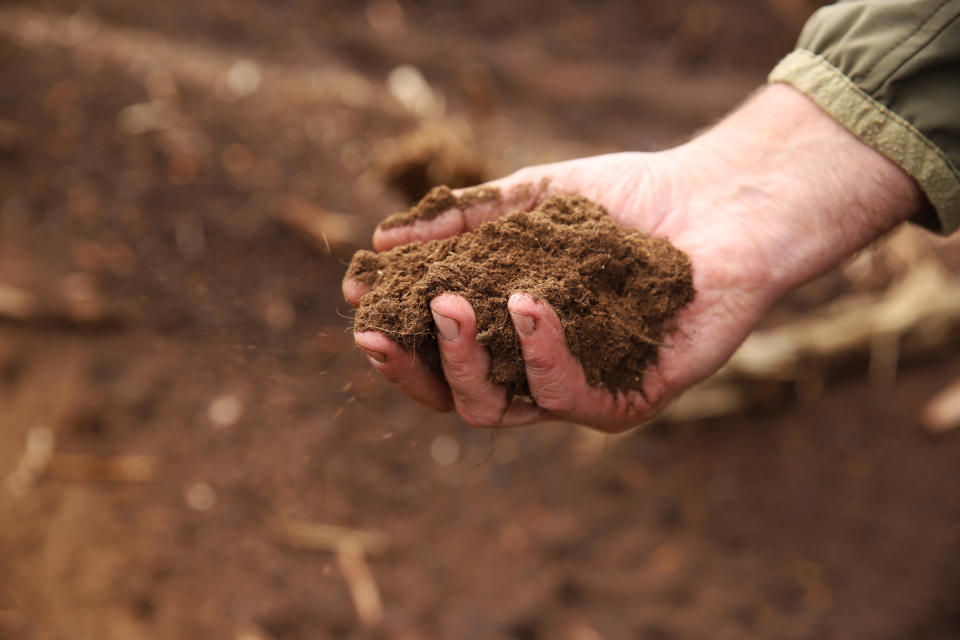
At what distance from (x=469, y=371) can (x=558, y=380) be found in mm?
211

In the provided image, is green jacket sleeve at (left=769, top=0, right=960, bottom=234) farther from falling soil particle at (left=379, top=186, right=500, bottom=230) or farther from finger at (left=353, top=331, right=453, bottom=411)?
finger at (left=353, top=331, right=453, bottom=411)

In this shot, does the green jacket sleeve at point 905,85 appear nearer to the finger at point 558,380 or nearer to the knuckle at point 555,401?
the finger at point 558,380

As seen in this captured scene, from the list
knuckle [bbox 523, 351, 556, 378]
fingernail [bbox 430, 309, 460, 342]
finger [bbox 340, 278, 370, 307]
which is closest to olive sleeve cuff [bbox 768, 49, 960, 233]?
knuckle [bbox 523, 351, 556, 378]

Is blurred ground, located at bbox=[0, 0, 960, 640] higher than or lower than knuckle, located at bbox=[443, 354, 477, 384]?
lower

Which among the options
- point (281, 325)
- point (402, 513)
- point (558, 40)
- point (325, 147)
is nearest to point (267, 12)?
point (325, 147)

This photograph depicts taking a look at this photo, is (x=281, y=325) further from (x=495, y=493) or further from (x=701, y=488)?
(x=701, y=488)

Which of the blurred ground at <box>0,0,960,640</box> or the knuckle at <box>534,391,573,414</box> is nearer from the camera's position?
the knuckle at <box>534,391,573,414</box>

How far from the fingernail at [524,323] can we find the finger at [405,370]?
26 centimetres

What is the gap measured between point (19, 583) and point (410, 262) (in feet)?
7.69

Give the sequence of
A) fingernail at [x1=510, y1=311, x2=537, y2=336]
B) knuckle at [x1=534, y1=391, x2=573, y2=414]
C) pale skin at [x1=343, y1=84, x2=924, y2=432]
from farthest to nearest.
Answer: pale skin at [x1=343, y1=84, x2=924, y2=432] < knuckle at [x1=534, y1=391, x2=573, y2=414] < fingernail at [x1=510, y1=311, x2=537, y2=336]

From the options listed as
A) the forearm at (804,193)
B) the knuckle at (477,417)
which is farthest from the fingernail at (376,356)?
the forearm at (804,193)

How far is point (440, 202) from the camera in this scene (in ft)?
5.42

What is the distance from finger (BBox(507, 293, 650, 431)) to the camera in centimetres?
137

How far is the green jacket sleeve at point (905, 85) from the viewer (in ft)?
5.23
